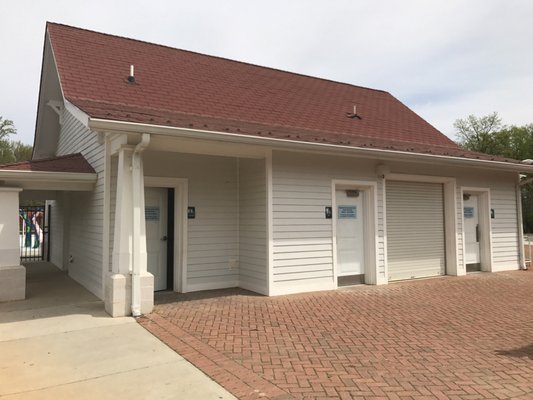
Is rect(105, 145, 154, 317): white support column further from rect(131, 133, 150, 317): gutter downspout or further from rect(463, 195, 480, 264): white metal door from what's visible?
rect(463, 195, 480, 264): white metal door

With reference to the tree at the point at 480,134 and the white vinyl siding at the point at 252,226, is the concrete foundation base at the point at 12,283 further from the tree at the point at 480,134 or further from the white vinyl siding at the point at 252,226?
the tree at the point at 480,134

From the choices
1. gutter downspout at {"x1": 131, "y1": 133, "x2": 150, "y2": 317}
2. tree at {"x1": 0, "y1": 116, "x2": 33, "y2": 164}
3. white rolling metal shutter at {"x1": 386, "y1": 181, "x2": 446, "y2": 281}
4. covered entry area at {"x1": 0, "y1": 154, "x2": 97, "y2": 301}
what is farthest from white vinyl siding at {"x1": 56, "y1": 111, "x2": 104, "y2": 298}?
tree at {"x1": 0, "y1": 116, "x2": 33, "y2": 164}

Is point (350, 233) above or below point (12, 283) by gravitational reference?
above

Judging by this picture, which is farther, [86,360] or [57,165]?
[57,165]

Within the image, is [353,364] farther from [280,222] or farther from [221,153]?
[221,153]

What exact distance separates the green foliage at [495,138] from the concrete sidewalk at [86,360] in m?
51.5

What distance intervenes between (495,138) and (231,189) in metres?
49.5

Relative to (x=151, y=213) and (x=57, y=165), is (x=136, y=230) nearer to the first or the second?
(x=151, y=213)

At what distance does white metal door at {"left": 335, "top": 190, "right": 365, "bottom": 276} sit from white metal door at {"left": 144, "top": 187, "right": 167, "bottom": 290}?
370 centimetres

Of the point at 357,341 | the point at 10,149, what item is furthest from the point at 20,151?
the point at 357,341

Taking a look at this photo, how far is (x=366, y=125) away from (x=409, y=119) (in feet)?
9.82

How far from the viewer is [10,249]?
309 inches

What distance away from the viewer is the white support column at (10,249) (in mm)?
7777

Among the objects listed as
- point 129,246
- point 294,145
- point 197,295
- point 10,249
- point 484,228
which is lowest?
point 197,295
